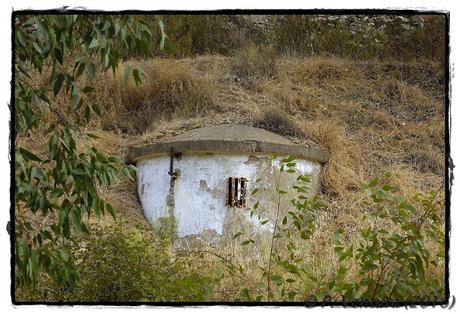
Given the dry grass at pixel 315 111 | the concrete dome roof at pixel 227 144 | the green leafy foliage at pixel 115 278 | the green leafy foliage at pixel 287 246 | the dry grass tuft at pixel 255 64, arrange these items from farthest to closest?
1. the dry grass tuft at pixel 255 64
2. the dry grass at pixel 315 111
3. the concrete dome roof at pixel 227 144
4. the green leafy foliage at pixel 115 278
5. the green leafy foliage at pixel 287 246

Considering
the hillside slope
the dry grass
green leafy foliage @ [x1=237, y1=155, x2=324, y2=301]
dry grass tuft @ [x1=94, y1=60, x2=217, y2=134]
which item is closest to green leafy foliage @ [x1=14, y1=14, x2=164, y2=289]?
green leafy foliage @ [x1=237, y1=155, x2=324, y2=301]

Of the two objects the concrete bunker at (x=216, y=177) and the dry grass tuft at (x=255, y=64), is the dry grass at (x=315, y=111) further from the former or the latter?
the concrete bunker at (x=216, y=177)

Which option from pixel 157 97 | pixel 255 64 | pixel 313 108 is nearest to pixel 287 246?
pixel 313 108

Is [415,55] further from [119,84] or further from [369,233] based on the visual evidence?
[369,233]

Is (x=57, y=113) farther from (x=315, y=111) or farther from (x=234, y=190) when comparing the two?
(x=315, y=111)

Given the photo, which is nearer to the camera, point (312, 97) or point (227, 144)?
point (227, 144)

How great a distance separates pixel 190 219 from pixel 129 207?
4.57 feet

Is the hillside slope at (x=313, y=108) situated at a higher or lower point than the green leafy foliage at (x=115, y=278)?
higher

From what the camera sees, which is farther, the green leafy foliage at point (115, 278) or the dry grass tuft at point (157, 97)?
the dry grass tuft at point (157, 97)

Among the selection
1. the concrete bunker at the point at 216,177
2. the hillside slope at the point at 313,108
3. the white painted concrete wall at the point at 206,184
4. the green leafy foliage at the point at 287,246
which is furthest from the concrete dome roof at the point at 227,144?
the hillside slope at the point at 313,108

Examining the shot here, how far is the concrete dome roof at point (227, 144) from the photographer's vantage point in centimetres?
815

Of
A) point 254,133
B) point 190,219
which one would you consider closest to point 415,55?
point 254,133

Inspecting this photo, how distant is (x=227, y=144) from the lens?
26.7 ft

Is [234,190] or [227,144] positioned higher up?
[227,144]
